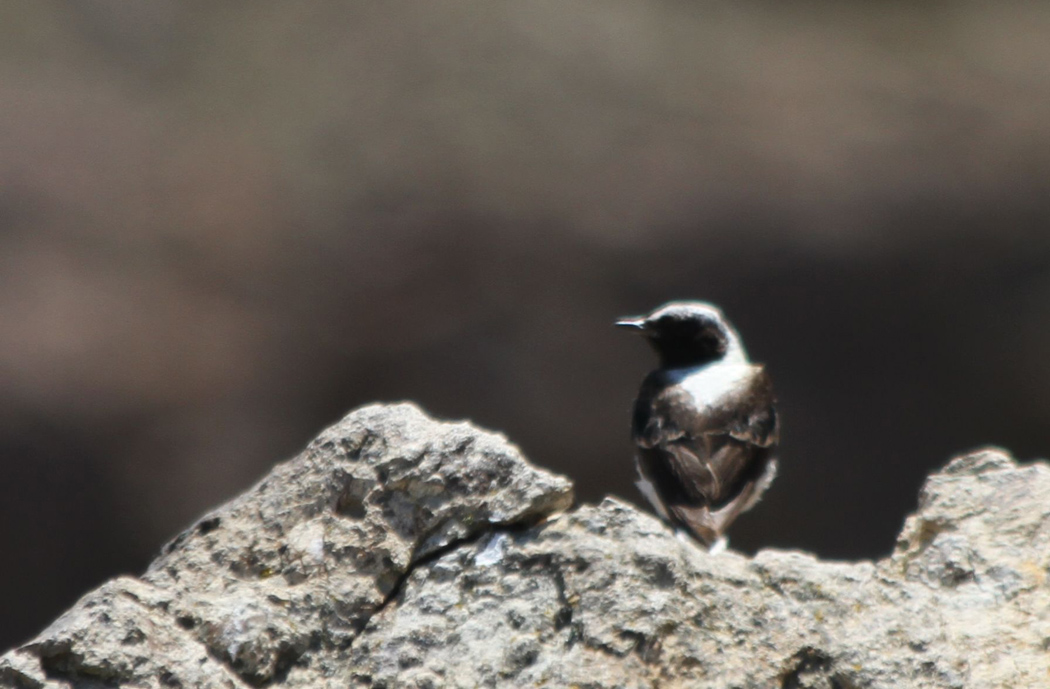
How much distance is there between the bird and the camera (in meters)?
5.20

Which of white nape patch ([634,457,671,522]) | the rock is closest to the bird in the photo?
white nape patch ([634,457,671,522])

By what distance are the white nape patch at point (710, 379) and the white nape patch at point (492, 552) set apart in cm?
270

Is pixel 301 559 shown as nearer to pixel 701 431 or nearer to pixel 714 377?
pixel 701 431

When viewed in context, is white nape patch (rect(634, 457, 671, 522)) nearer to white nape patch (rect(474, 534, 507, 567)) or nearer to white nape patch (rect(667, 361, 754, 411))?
white nape patch (rect(667, 361, 754, 411))

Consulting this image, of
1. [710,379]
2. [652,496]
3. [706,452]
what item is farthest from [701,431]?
[710,379]

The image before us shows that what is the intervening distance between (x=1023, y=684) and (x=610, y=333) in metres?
8.74

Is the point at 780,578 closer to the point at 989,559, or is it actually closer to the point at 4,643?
the point at 989,559

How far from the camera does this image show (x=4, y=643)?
11008 mm

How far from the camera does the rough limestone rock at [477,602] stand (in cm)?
285

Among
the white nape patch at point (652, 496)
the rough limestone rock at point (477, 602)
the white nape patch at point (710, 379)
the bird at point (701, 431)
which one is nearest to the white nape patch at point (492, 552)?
the rough limestone rock at point (477, 602)

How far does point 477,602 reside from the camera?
9.82ft

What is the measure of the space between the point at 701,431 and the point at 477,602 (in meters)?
2.62

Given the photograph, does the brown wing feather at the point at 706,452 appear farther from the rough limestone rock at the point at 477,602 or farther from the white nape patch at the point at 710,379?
the rough limestone rock at the point at 477,602

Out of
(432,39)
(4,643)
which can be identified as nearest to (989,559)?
(4,643)
